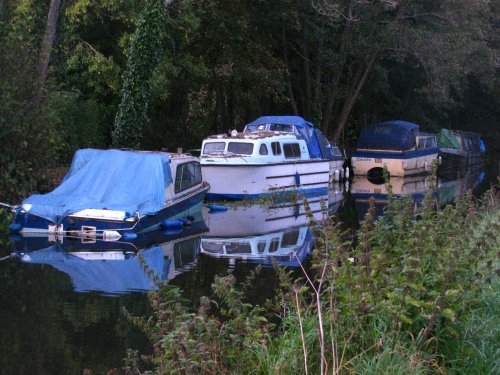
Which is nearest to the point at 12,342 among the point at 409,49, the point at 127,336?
the point at 127,336

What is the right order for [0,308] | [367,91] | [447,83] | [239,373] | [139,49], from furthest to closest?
[367,91]
[447,83]
[139,49]
[0,308]
[239,373]

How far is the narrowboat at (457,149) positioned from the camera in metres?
47.4

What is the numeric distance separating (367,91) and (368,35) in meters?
9.91

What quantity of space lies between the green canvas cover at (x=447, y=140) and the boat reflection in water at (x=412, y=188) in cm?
358

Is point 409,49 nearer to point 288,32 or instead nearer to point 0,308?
point 288,32

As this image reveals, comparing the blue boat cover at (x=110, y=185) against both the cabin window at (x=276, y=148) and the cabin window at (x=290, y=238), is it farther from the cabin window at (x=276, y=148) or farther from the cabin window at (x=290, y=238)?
the cabin window at (x=276, y=148)

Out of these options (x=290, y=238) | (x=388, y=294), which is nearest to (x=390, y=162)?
(x=290, y=238)

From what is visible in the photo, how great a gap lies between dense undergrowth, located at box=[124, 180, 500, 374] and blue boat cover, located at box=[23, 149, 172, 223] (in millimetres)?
10075

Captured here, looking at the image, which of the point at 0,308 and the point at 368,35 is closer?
the point at 0,308

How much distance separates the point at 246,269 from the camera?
14586 mm

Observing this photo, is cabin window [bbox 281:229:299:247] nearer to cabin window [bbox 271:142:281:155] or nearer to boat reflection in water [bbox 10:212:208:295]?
boat reflection in water [bbox 10:212:208:295]

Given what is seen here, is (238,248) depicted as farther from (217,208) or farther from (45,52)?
(45,52)

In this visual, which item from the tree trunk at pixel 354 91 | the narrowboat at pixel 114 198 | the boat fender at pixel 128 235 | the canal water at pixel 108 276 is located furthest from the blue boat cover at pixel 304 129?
the boat fender at pixel 128 235

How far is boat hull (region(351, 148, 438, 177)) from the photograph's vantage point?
40.0 meters
